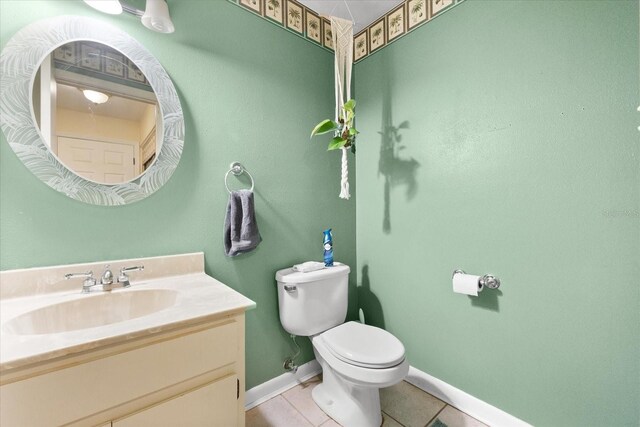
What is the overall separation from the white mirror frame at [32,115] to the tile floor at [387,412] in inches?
51.5

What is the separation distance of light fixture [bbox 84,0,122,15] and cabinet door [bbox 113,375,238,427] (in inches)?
56.8

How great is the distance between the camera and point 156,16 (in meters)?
1.10

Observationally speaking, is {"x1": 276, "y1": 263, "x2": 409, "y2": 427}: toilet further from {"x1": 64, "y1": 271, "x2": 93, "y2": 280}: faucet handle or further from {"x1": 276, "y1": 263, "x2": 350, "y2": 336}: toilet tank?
{"x1": 64, "y1": 271, "x2": 93, "y2": 280}: faucet handle

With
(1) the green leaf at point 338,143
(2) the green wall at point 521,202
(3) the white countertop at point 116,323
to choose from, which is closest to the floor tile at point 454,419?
(2) the green wall at point 521,202

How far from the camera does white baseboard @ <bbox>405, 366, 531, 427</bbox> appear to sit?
1.30 metres

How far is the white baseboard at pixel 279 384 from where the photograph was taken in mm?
1467

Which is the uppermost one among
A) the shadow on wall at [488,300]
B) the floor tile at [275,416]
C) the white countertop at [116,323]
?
the white countertop at [116,323]

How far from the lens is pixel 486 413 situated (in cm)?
136

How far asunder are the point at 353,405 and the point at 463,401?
638 millimetres

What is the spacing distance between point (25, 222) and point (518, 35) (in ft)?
7.36

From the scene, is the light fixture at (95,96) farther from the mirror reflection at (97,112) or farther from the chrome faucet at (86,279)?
the chrome faucet at (86,279)

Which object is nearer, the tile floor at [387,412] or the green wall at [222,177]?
the green wall at [222,177]

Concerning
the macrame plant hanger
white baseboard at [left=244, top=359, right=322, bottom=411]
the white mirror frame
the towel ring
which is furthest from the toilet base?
the white mirror frame

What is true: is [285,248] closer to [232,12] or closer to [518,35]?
[232,12]
